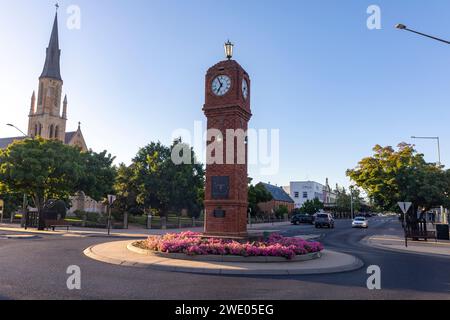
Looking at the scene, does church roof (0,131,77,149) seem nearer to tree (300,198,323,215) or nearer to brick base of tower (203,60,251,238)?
tree (300,198,323,215)

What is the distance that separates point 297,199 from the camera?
125 meters

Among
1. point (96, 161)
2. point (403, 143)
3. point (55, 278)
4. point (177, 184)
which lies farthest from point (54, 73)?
point (55, 278)

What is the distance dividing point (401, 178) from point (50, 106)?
3215 inches

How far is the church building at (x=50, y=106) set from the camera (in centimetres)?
8488

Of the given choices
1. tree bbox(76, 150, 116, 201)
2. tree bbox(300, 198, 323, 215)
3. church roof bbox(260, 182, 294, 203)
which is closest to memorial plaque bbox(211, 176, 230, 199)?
tree bbox(76, 150, 116, 201)

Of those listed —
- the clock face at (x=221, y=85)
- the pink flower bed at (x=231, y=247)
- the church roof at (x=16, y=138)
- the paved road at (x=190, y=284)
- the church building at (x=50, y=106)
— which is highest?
the church building at (x=50, y=106)

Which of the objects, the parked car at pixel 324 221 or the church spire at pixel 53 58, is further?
the church spire at pixel 53 58

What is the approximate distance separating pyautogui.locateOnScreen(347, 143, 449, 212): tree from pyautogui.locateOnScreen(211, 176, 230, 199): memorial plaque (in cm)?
1918

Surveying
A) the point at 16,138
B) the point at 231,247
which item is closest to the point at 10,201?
the point at 231,247

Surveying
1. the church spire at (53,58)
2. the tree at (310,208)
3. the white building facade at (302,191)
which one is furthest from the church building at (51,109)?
the white building facade at (302,191)

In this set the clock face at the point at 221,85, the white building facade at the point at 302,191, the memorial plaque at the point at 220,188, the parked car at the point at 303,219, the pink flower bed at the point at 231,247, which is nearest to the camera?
the pink flower bed at the point at 231,247

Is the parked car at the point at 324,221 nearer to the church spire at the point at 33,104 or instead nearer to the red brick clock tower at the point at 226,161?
the red brick clock tower at the point at 226,161

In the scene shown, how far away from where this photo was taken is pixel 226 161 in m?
15.8
